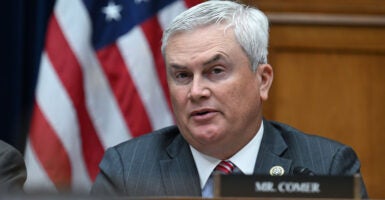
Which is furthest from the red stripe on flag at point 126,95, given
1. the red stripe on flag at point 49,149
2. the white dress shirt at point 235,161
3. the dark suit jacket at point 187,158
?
the white dress shirt at point 235,161

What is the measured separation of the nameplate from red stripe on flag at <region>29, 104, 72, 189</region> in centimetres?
202

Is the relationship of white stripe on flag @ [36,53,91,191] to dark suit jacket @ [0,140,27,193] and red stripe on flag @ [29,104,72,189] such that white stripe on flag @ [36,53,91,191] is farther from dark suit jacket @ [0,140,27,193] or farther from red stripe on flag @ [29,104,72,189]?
dark suit jacket @ [0,140,27,193]

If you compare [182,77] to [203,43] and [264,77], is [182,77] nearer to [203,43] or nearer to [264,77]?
[203,43]

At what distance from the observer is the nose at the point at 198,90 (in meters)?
2.51

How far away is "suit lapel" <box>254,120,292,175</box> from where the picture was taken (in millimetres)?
2641

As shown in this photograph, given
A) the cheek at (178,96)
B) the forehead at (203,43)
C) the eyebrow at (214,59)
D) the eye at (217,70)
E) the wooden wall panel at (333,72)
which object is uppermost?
the forehead at (203,43)

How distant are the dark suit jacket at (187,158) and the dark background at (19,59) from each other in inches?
45.4

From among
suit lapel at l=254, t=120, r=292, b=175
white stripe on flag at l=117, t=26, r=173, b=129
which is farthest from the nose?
white stripe on flag at l=117, t=26, r=173, b=129

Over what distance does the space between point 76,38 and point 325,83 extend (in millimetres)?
1181

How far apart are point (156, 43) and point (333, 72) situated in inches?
33.7

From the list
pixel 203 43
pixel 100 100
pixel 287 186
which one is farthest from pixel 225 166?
pixel 100 100

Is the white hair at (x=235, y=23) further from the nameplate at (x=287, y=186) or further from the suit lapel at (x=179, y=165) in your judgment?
the nameplate at (x=287, y=186)

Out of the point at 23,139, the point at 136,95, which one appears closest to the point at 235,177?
the point at 136,95

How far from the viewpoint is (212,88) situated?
8.31 ft
